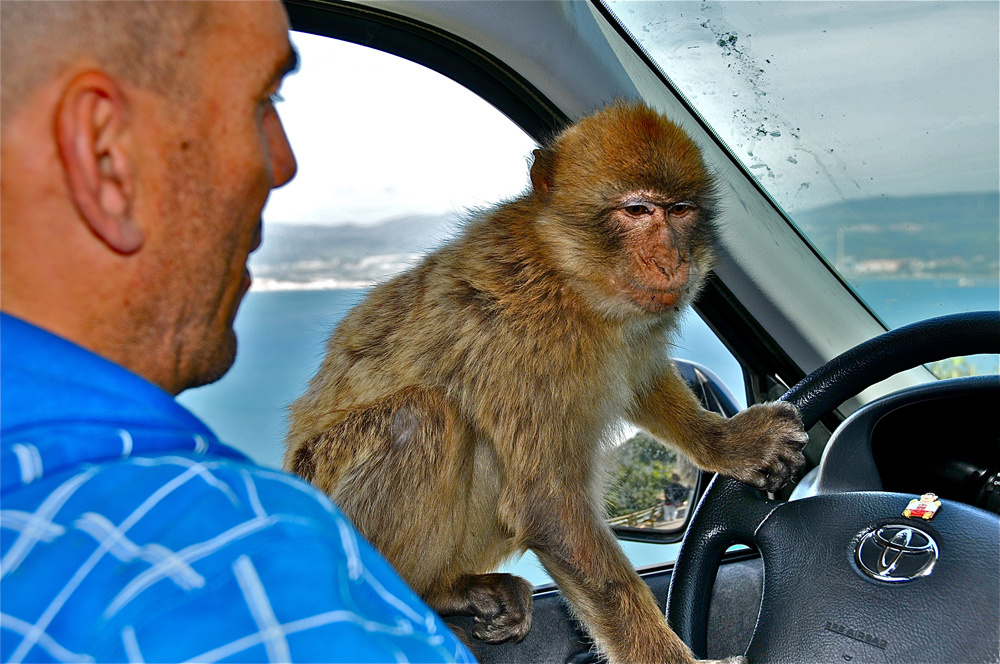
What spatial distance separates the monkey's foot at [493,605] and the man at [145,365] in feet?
4.50

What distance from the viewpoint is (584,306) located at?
88.7 inches

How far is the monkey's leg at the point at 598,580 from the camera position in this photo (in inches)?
77.0

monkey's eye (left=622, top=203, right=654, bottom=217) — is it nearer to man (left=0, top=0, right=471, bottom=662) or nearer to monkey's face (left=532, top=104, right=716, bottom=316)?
monkey's face (left=532, top=104, right=716, bottom=316)

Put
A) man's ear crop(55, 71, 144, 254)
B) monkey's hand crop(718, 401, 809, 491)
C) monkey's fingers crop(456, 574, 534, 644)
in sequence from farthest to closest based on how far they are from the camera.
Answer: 1. monkey's fingers crop(456, 574, 534, 644)
2. monkey's hand crop(718, 401, 809, 491)
3. man's ear crop(55, 71, 144, 254)

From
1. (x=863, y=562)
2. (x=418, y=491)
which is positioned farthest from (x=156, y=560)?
(x=418, y=491)

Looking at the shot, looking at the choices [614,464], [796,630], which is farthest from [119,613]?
[614,464]

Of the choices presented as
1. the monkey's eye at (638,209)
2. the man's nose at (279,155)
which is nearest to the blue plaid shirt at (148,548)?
the man's nose at (279,155)

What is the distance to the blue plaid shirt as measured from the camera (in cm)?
50

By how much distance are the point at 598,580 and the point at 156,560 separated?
1.70m

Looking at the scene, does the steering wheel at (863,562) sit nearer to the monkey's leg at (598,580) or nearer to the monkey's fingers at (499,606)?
the monkey's leg at (598,580)

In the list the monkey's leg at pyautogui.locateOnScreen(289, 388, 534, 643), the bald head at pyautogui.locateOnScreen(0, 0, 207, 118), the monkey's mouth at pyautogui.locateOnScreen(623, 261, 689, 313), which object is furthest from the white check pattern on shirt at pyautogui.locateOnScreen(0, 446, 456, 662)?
the monkey's mouth at pyautogui.locateOnScreen(623, 261, 689, 313)

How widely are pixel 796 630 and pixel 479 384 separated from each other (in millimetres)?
1019

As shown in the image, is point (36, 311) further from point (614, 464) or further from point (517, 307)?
point (614, 464)

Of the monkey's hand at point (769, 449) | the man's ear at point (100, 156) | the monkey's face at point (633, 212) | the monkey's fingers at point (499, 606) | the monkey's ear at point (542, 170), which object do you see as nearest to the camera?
the man's ear at point (100, 156)
